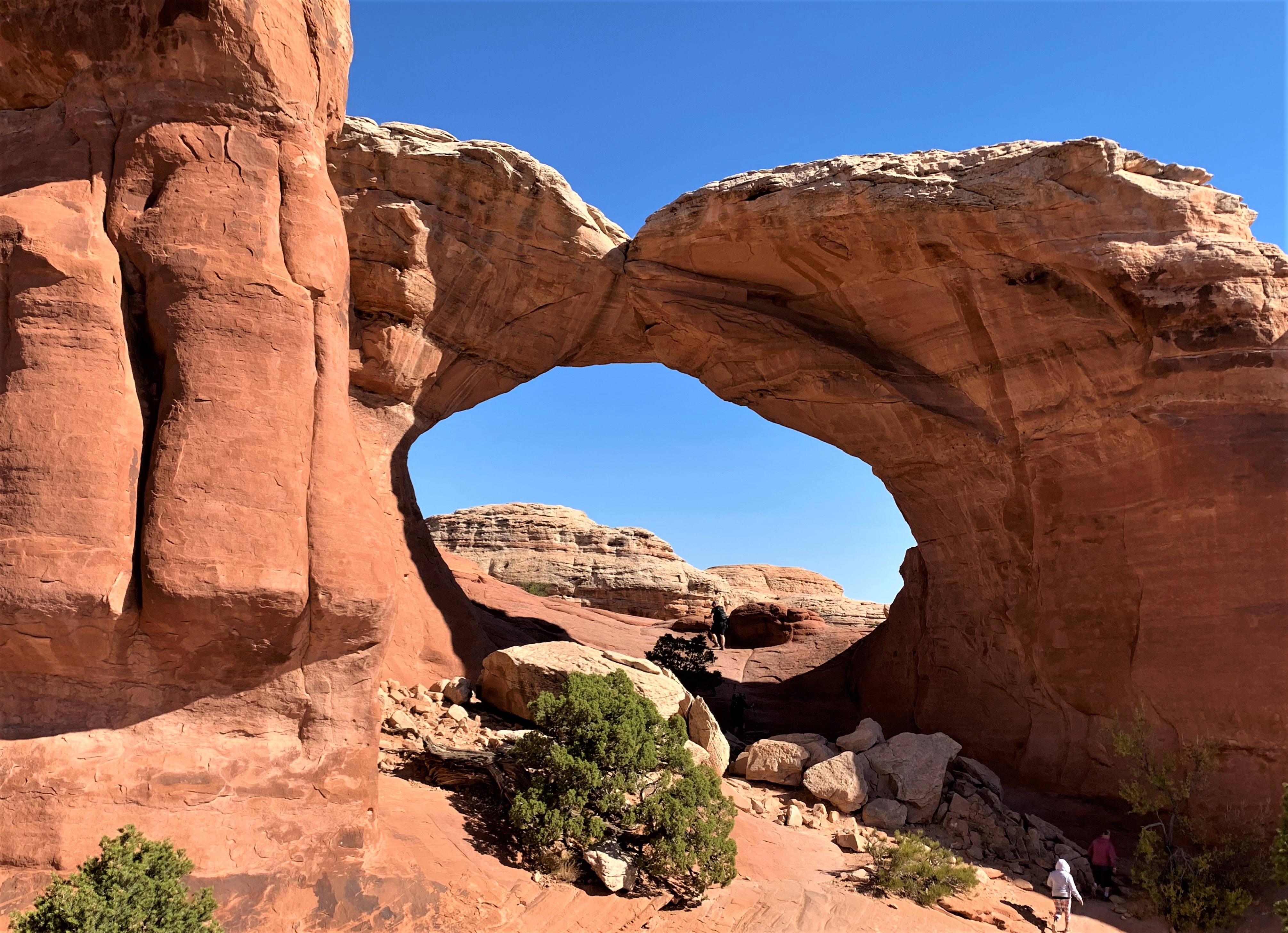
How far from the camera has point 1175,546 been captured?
1454 centimetres

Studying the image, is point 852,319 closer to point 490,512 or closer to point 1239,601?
point 1239,601

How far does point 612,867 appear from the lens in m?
10.1

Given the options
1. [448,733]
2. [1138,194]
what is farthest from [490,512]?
[1138,194]

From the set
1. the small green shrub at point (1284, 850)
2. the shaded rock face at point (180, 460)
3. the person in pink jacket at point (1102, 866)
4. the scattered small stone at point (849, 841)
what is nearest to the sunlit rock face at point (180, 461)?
the shaded rock face at point (180, 460)

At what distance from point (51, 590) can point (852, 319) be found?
14521 millimetres

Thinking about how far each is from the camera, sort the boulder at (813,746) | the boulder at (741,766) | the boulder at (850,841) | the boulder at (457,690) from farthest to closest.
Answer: the boulder at (741,766) < the boulder at (813,746) < the boulder at (457,690) < the boulder at (850,841)

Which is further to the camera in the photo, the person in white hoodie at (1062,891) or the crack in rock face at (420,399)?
the person in white hoodie at (1062,891)

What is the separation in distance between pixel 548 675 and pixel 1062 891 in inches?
293

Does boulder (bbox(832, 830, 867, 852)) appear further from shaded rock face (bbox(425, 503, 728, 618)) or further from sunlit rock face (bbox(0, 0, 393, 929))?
shaded rock face (bbox(425, 503, 728, 618))

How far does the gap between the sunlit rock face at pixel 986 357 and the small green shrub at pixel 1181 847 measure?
66cm

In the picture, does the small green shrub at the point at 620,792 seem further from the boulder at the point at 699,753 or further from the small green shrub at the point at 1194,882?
the small green shrub at the point at 1194,882

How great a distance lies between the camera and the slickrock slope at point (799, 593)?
114 feet

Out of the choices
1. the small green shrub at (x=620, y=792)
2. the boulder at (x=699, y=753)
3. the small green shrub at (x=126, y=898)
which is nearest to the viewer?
the small green shrub at (x=126, y=898)

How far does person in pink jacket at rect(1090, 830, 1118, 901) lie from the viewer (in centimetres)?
1307
